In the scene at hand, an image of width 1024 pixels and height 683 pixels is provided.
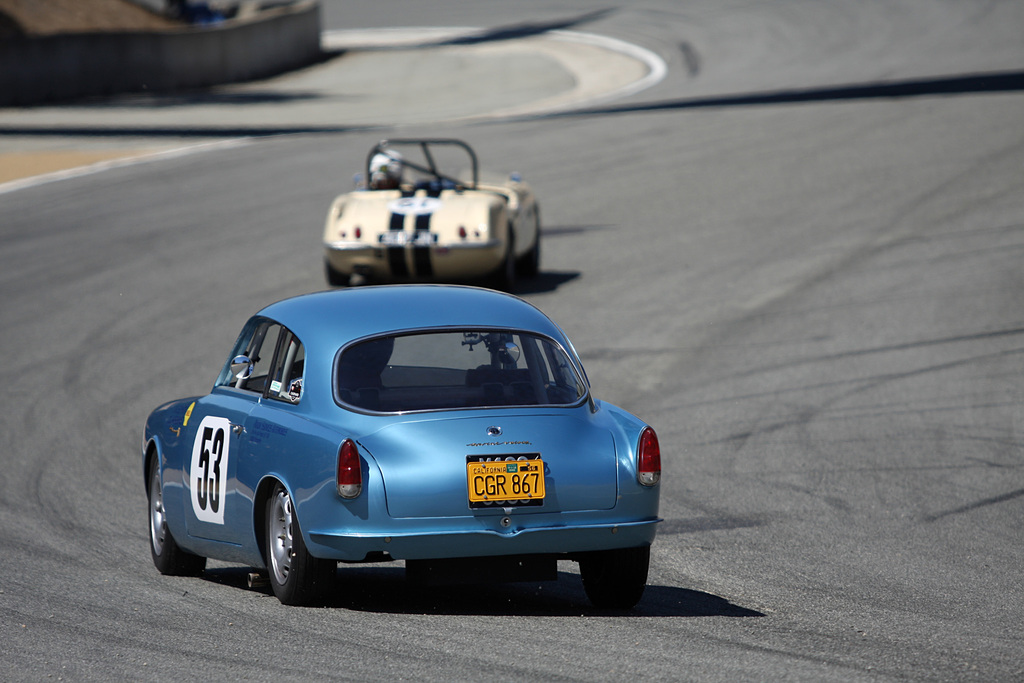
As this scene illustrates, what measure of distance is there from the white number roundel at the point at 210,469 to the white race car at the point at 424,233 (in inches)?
311

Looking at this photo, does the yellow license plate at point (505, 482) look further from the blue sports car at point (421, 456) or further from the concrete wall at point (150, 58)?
the concrete wall at point (150, 58)

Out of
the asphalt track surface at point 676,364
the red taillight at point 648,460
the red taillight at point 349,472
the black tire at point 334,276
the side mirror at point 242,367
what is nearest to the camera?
the asphalt track surface at point 676,364

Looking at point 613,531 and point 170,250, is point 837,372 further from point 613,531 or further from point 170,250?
point 170,250

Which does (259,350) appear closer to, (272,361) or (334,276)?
(272,361)

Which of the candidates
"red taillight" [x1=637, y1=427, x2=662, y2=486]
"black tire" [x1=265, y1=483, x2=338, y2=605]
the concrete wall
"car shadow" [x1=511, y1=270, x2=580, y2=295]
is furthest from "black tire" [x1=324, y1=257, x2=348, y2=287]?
the concrete wall

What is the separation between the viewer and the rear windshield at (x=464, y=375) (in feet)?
19.8

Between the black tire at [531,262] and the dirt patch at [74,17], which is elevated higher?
the black tire at [531,262]

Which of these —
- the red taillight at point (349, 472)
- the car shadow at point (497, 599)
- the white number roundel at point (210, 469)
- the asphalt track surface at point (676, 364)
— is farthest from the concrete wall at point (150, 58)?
the red taillight at point (349, 472)

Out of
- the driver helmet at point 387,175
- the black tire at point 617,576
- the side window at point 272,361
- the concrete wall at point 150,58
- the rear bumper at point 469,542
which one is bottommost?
the concrete wall at point 150,58

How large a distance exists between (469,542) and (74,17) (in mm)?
37656

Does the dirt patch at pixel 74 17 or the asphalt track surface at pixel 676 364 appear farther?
the dirt patch at pixel 74 17

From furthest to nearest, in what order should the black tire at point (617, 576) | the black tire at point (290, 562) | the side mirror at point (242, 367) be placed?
the side mirror at point (242, 367), the black tire at point (617, 576), the black tire at point (290, 562)

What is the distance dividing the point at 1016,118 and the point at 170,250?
14.2 meters

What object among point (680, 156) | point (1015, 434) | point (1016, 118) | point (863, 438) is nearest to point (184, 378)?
point (863, 438)
